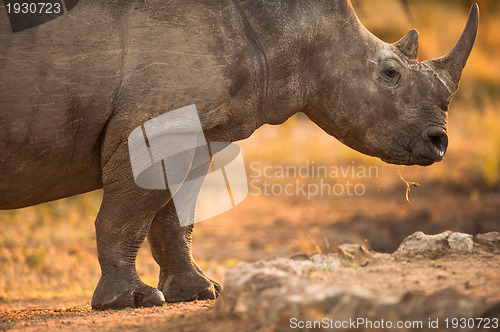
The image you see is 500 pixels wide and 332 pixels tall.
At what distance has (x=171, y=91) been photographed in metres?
5.36

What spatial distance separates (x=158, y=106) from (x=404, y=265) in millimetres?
1941

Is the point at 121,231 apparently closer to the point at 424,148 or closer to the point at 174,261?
the point at 174,261

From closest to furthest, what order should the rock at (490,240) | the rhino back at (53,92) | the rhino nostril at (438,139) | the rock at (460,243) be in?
the rhino back at (53,92), the rock at (460,243), the rock at (490,240), the rhino nostril at (438,139)

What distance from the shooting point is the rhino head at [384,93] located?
5969mm

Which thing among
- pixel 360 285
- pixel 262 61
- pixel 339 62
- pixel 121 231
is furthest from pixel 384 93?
pixel 121 231

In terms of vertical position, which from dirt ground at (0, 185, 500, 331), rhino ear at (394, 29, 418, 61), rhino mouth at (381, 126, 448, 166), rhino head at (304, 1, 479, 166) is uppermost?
rhino ear at (394, 29, 418, 61)

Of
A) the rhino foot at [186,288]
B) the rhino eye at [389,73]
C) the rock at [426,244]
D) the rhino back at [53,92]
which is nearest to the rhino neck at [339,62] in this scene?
the rhino eye at [389,73]

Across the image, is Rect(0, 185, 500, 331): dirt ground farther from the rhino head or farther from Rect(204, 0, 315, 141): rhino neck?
Rect(204, 0, 315, 141): rhino neck

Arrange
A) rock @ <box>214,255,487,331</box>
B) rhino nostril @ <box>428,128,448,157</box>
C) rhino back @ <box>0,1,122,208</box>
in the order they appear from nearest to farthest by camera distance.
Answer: rock @ <box>214,255,487,331</box> < rhino back @ <box>0,1,122,208</box> < rhino nostril @ <box>428,128,448,157</box>

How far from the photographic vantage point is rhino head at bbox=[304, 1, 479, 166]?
5.97 metres

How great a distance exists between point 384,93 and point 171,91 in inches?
66.4

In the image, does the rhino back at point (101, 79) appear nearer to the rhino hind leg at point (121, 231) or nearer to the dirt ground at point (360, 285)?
the rhino hind leg at point (121, 231)

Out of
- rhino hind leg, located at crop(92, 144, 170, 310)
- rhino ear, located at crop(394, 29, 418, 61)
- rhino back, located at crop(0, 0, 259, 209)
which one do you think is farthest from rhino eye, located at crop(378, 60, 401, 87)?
rhino hind leg, located at crop(92, 144, 170, 310)

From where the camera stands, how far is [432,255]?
5500 mm
